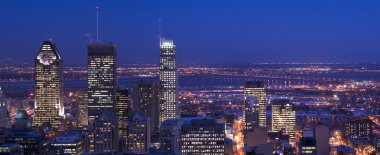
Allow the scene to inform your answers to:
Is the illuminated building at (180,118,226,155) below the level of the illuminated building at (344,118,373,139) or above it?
above

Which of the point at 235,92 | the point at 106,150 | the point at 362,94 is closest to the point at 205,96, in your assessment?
the point at 235,92

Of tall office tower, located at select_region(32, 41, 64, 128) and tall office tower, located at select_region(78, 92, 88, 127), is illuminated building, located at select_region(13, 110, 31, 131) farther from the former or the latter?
tall office tower, located at select_region(32, 41, 64, 128)

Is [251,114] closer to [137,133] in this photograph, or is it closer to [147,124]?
[147,124]

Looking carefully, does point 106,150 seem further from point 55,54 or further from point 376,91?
point 376,91

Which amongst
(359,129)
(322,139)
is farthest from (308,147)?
(359,129)

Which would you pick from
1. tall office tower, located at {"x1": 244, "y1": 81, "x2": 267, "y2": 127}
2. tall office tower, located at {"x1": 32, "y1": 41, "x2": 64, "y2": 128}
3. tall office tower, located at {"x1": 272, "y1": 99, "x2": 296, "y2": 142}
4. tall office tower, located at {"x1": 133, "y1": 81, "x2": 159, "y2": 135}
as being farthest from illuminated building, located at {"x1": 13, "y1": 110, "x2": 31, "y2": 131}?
tall office tower, located at {"x1": 272, "y1": 99, "x2": 296, "y2": 142}

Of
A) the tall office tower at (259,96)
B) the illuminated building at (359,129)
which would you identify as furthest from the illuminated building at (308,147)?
the tall office tower at (259,96)

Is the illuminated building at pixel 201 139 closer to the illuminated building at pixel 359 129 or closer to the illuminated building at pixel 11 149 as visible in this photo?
the illuminated building at pixel 11 149
